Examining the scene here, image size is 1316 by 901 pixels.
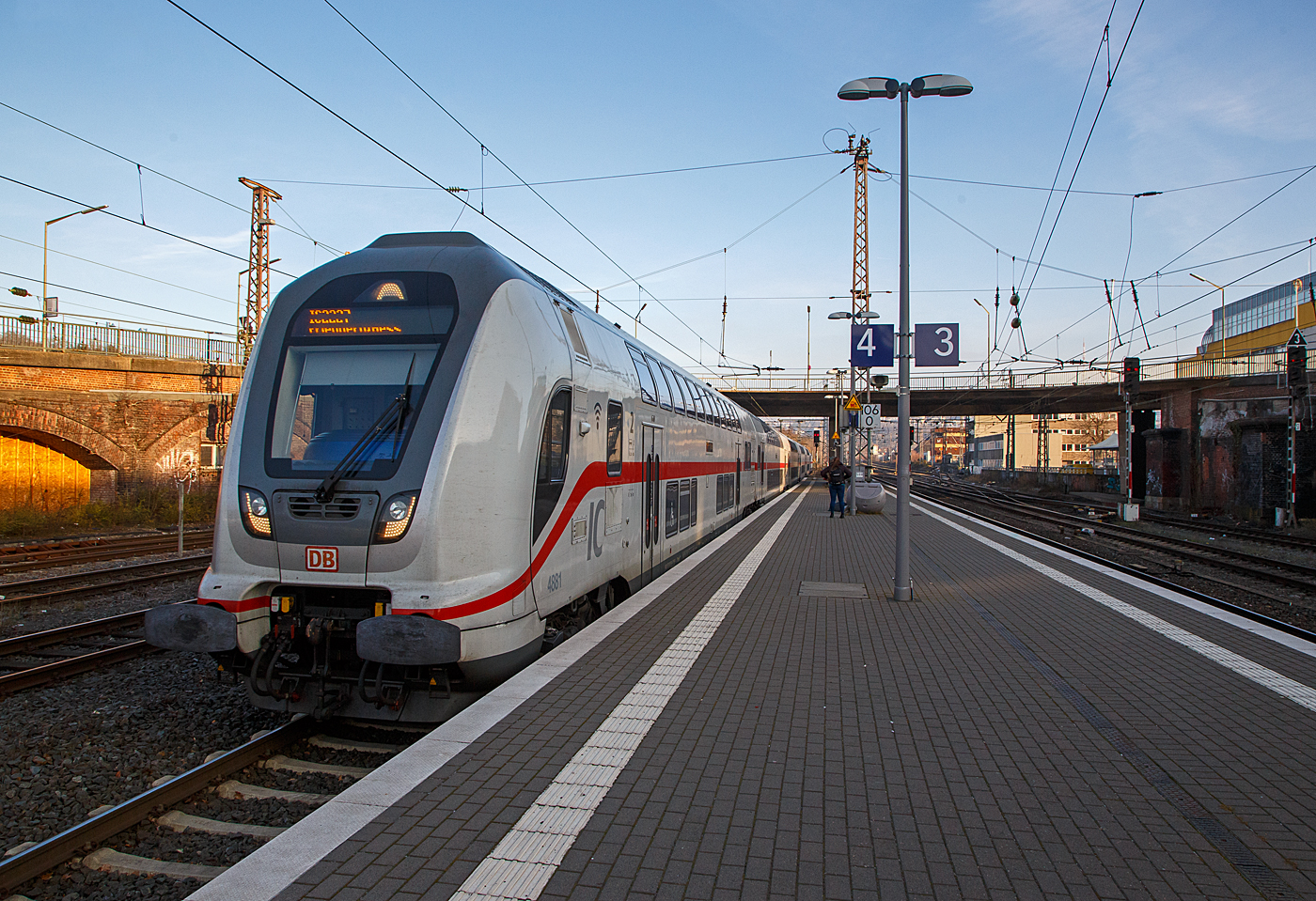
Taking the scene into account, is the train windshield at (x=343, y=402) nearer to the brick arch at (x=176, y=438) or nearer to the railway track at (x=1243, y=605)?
the railway track at (x=1243, y=605)

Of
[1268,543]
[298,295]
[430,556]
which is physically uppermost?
[298,295]

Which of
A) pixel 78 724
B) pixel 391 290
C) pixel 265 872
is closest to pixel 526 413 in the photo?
pixel 391 290

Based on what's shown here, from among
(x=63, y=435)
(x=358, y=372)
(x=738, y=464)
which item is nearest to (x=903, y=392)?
(x=358, y=372)

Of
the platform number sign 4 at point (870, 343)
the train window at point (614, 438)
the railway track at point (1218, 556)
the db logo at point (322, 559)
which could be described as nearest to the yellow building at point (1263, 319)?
the railway track at point (1218, 556)

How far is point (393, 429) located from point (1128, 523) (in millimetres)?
26163

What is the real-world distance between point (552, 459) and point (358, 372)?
1623mm

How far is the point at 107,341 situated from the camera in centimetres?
2417

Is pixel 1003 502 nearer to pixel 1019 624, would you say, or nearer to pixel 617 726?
pixel 1019 624

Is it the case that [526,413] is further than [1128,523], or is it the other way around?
[1128,523]

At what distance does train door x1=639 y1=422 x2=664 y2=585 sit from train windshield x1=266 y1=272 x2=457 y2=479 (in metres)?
4.14

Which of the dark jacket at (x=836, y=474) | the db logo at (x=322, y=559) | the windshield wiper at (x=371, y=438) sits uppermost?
the windshield wiper at (x=371, y=438)

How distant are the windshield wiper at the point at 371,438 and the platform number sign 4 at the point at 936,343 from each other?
24.9ft

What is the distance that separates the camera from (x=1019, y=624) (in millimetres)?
8281

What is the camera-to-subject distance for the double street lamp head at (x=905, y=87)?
1023 cm
